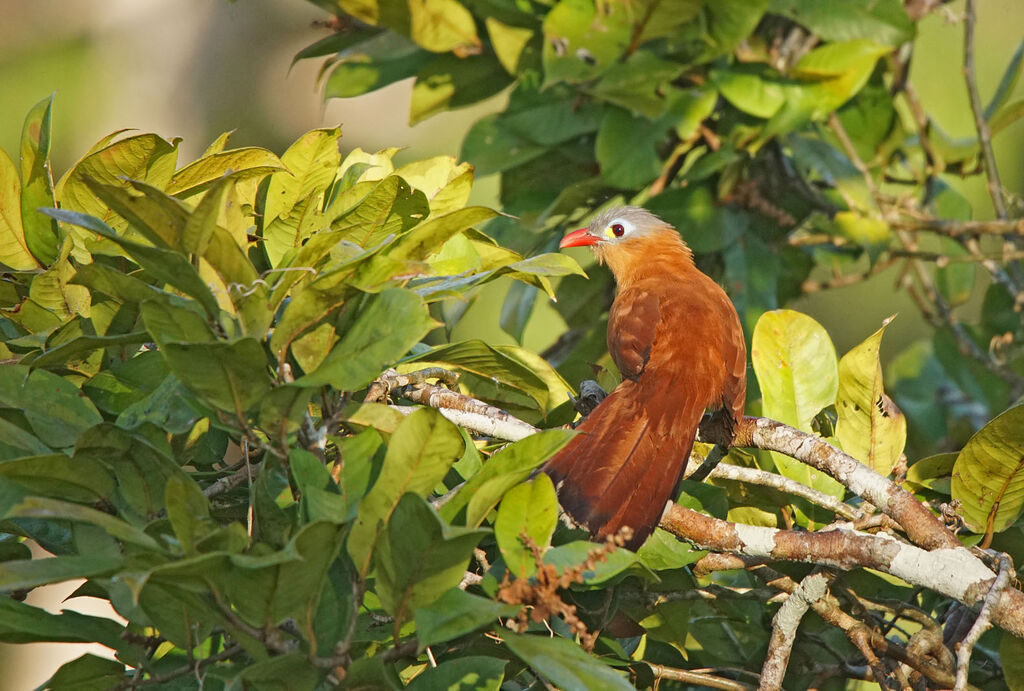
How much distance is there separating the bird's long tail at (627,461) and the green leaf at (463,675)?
0.40m

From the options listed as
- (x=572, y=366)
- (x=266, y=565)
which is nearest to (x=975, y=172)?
(x=572, y=366)

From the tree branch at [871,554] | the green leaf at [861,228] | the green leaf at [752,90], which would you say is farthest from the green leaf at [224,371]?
the green leaf at [861,228]

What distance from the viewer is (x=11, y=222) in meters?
1.92

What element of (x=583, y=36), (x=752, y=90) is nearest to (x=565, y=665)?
(x=583, y=36)

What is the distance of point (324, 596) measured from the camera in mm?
1465

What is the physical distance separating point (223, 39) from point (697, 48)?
427 centimetres

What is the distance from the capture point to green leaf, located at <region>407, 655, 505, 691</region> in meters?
1.52

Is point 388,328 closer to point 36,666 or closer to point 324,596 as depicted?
point 324,596

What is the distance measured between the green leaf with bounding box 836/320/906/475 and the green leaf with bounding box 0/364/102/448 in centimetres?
150

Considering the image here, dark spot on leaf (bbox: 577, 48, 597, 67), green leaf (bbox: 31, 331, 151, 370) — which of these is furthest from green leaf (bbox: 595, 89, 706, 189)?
green leaf (bbox: 31, 331, 151, 370)

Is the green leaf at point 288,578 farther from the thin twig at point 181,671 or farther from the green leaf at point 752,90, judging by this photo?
the green leaf at point 752,90

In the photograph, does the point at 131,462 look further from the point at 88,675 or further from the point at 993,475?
the point at 993,475

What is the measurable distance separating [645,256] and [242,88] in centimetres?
393

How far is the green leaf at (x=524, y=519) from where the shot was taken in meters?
1.55
